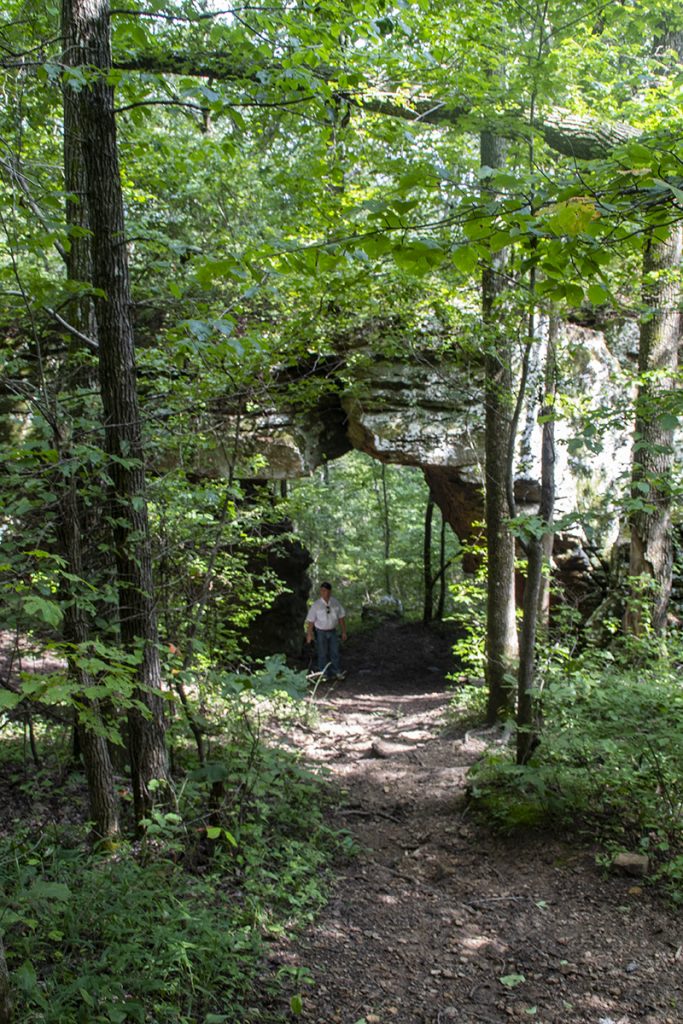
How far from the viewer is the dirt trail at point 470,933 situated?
3.14m

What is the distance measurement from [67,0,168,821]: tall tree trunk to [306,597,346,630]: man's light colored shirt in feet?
24.7

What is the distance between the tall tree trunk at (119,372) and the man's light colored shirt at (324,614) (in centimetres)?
753

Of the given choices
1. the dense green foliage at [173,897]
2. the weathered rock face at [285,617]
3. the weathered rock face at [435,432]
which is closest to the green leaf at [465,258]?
the dense green foliage at [173,897]

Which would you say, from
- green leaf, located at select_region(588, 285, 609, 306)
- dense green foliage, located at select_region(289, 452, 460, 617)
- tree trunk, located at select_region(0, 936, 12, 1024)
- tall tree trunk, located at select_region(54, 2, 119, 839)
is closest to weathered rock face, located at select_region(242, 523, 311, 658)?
dense green foliage, located at select_region(289, 452, 460, 617)

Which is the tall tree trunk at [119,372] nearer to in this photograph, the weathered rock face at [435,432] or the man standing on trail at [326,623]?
the weathered rock face at [435,432]

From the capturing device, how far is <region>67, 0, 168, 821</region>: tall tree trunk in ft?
12.6

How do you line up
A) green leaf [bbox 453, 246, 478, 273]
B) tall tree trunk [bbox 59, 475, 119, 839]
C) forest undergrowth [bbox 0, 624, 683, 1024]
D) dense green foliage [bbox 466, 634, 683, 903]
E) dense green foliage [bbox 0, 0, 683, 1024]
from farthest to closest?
dense green foliage [bbox 466, 634, 683, 903] → tall tree trunk [bbox 59, 475, 119, 839] → forest undergrowth [bbox 0, 624, 683, 1024] → dense green foliage [bbox 0, 0, 683, 1024] → green leaf [bbox 453, 246, 478, 273]

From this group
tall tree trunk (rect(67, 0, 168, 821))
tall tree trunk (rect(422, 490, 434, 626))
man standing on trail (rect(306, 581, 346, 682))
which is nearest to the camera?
tall tree trunk (rect(67, 0, 168, 821))

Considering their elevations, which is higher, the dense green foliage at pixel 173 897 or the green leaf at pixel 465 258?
the green leaf at pixel 465 258

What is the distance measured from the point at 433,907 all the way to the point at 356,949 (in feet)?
2.47

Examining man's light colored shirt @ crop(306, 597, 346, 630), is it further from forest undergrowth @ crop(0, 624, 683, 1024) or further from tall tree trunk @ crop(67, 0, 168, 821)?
tall tree trunk @ crop(67, 0, 168, 821)

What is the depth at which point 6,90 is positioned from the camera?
3.47m

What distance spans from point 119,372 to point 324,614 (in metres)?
8.24

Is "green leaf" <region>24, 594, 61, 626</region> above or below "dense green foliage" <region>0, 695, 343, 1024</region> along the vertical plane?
above
